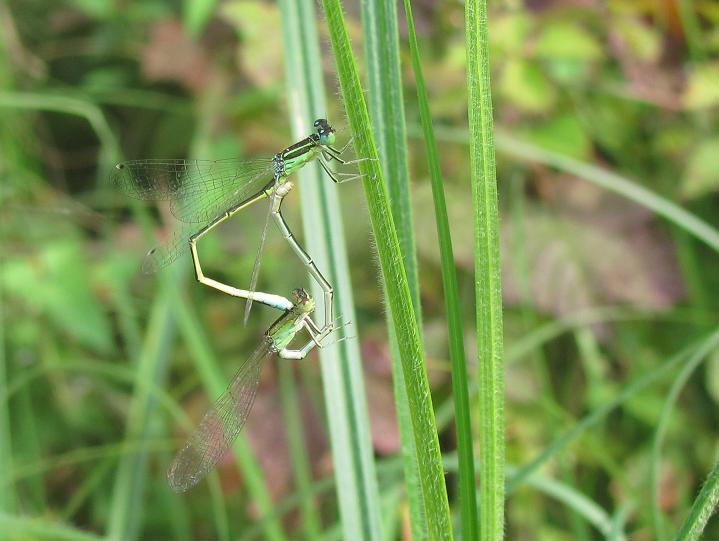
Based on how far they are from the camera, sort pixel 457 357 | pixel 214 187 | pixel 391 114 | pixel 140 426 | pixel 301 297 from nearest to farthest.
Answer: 1. pixel 457 357
2. pixel 391 114
3. pixel 301 297
4. pixel 214 187
5. pixel 140 426

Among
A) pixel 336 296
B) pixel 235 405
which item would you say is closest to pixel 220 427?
pixel 235 405

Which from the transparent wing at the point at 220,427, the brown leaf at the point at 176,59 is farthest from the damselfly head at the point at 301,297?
the brown leaf at the point at 176,59

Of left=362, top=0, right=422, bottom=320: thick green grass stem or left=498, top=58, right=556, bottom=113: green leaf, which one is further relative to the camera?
left=498, top=58, right=556, bottom=113: green leaf

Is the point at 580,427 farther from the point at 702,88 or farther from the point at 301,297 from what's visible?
the point at 702,88

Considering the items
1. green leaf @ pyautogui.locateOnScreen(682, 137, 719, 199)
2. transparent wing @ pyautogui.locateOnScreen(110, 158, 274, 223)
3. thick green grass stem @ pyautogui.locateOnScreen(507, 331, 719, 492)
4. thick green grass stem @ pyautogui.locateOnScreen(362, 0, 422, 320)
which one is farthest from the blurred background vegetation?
thick green grass stem @ pyautogui.locateOnScreen(362, 0, 422, 320)

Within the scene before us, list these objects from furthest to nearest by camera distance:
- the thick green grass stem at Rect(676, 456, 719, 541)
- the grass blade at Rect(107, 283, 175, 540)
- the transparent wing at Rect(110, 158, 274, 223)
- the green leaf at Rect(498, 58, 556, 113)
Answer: the green leaf at Rect(498, 58, 556, 113) → the grass blade at Rect(107, 283, 175, 540) → the transparent wing at Rect(110, 158, 274, 223) → the thick green grass stem at Rect(676, 456, 719, 541)

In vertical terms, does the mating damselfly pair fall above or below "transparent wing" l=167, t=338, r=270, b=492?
above

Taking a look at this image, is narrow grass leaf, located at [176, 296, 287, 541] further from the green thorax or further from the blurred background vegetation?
the green thorax
